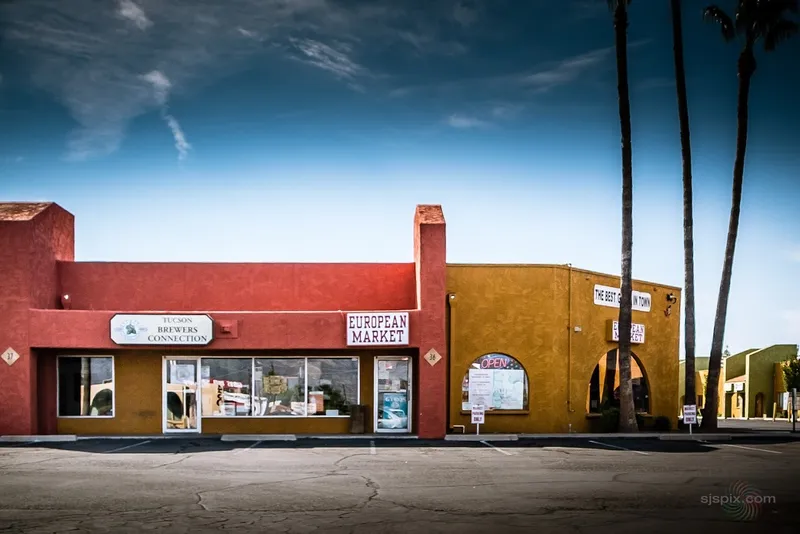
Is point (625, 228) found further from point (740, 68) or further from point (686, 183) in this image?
point (740, 68)

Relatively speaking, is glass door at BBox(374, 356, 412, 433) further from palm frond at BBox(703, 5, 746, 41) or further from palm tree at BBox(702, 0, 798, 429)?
palm frond at BBox(703, 5, 746, 41)

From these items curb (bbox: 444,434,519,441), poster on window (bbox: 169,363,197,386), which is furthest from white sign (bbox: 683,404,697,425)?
poster on window (bbox: 169,363,197,386)

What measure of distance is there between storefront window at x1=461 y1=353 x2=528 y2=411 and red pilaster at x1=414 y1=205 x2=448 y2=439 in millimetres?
1711

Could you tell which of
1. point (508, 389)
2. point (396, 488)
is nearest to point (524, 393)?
point (508, 389)

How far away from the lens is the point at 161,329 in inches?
907

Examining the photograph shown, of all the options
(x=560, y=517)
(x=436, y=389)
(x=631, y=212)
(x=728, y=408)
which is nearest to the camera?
(x=560, y=517)

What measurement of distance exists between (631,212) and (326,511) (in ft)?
58.8

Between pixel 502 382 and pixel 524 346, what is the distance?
4.50 ft

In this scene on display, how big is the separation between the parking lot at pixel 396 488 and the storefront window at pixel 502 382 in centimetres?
405

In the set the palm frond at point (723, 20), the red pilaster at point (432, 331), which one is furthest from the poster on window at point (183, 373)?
the palm frond at point (723, 20)

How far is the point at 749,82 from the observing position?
1081 inches

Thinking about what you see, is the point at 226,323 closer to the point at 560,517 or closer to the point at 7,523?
the point at 7,523

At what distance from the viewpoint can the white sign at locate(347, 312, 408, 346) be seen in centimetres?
2300

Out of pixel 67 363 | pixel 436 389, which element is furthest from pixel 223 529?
pixel 67 363
